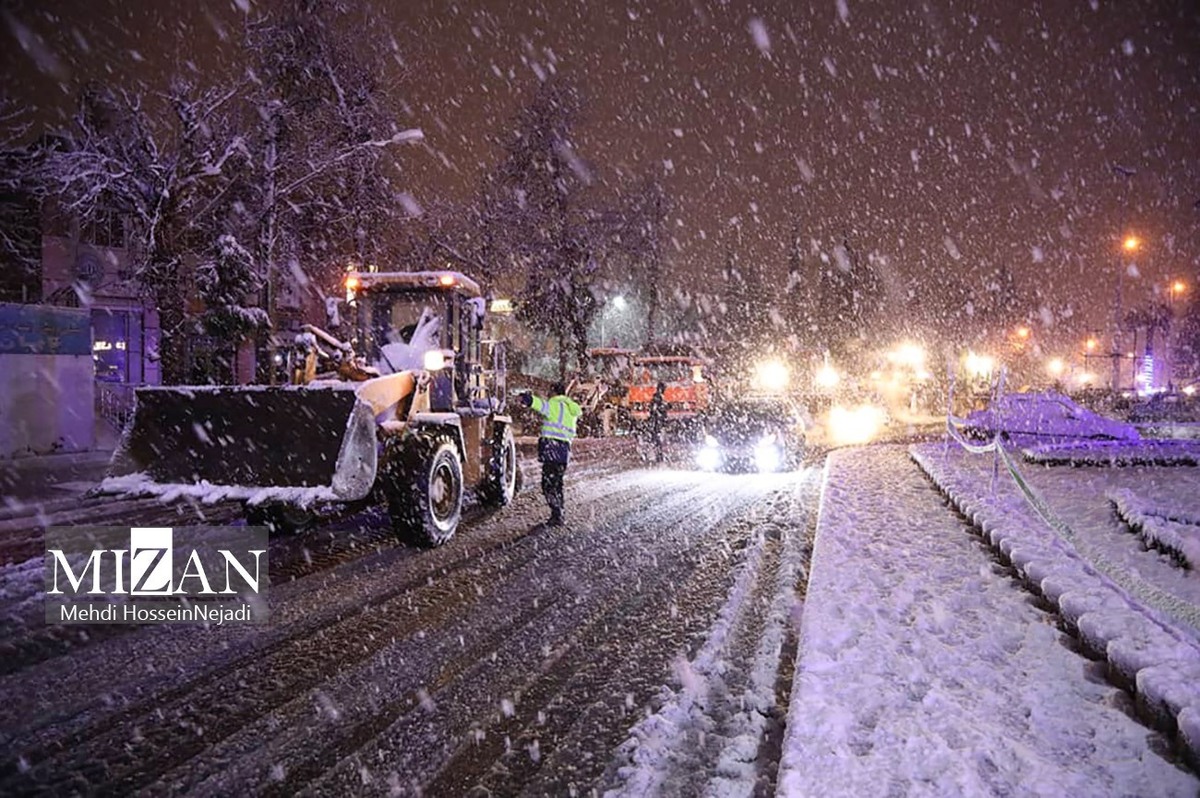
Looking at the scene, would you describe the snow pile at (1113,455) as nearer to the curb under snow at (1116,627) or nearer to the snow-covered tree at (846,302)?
the curb under snow at (1116,627)

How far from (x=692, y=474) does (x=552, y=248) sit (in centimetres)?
2128

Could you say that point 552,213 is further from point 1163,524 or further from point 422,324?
point 1163,524

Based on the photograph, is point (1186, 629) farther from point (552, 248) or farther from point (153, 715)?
point (552, 248)

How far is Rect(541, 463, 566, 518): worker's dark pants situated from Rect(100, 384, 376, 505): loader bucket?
2888 mm

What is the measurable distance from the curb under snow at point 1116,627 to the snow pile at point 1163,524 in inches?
48.3

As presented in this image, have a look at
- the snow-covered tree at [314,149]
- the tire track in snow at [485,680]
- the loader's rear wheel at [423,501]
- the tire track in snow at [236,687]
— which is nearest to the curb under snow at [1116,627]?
the tire track in snow at [485,680]

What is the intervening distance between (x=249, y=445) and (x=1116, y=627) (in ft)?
24.5

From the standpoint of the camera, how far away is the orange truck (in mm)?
25766

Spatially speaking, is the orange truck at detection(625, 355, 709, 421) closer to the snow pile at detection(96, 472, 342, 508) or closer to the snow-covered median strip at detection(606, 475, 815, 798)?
the snow pile at detection(96, 472, 342, 508)

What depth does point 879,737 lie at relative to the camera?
12.3 ft

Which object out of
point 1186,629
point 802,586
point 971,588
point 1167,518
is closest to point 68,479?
point 802,586

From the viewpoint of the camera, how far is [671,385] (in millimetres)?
26125

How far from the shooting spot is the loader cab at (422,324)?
10.2 m

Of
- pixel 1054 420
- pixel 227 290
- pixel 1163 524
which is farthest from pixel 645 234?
pixel 1163 524
